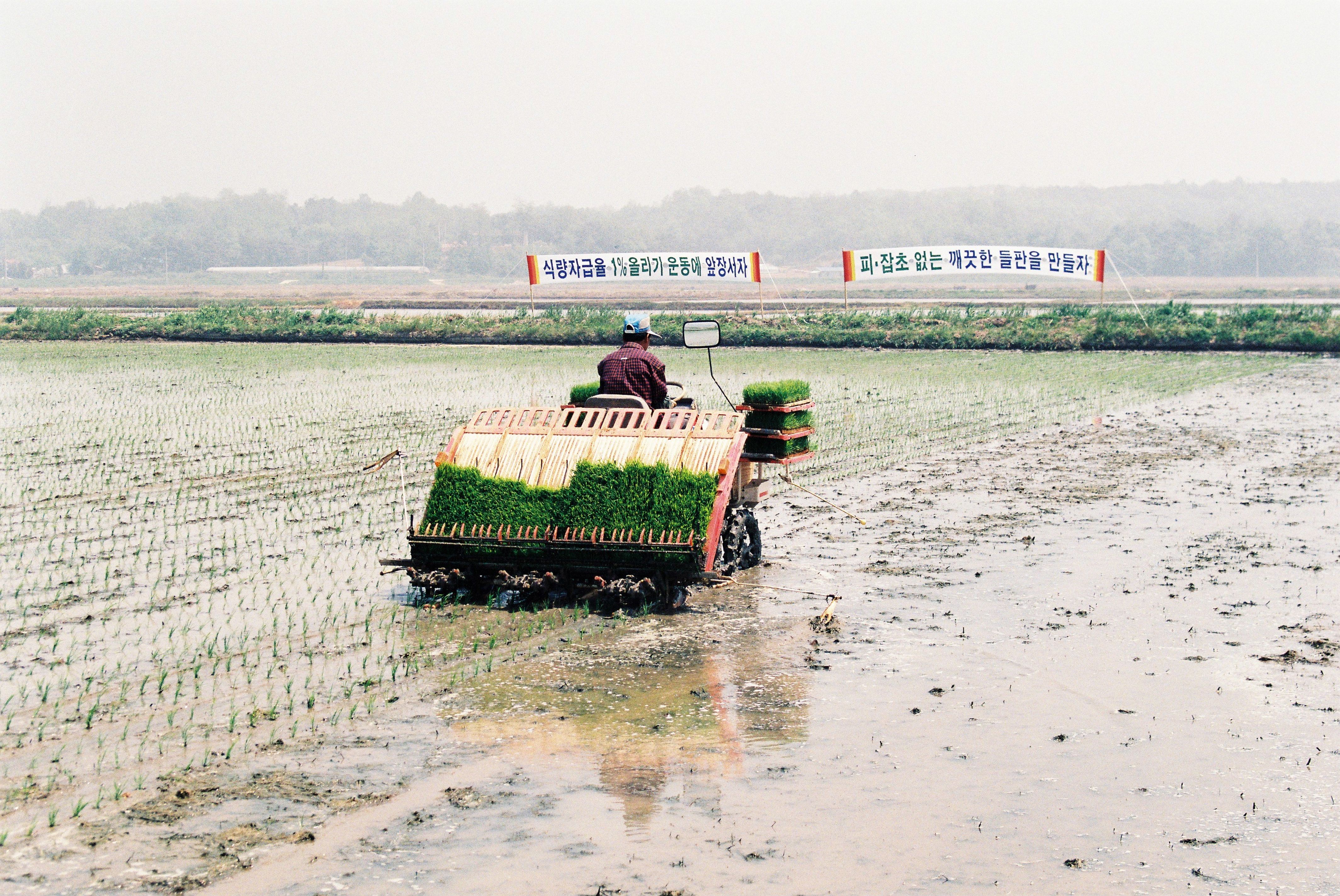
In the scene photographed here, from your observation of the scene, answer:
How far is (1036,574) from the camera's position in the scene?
11125 mm

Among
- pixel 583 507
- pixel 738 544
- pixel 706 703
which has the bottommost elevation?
pixel 706 703

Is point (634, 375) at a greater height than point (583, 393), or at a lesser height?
greater

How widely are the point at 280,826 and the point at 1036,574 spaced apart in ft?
22.9

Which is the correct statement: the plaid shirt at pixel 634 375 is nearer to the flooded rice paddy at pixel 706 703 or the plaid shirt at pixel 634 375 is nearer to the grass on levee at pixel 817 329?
Answer: the flooded rice paddy at pixel 706 703

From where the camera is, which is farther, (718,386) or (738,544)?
(738,544)

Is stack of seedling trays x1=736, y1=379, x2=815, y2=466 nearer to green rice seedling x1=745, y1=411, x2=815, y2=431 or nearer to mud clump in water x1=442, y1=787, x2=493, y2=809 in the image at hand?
green rice seedling x1=745, y1=411, x2=815, y2=431

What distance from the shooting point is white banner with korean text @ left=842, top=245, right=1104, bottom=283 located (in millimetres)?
38781

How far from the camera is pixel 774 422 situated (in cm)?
1100

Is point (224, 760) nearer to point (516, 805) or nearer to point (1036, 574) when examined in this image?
point (516, 805)

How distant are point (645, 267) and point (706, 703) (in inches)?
1349

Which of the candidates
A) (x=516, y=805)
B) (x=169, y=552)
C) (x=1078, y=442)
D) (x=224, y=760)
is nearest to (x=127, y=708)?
(x=224, y=760)

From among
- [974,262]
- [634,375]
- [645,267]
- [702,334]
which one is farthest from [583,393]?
[645,267]

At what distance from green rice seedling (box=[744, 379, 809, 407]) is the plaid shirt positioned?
739 millimetres

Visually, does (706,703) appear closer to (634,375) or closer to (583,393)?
(634,375)
